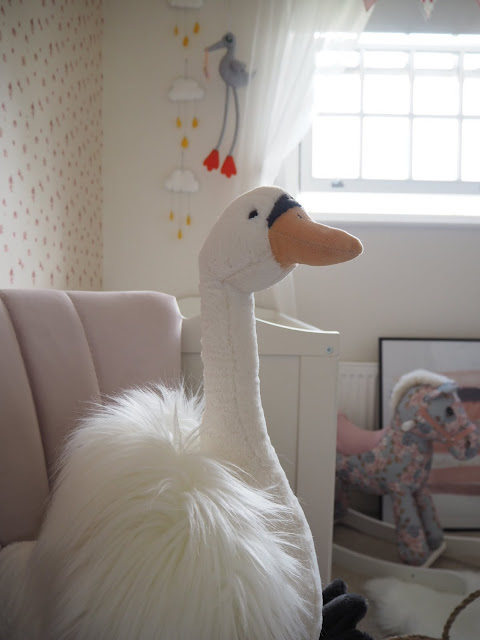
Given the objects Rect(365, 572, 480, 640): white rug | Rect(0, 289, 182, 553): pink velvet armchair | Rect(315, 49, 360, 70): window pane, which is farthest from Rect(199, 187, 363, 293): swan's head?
Rect(315, 49, 360, 70): window pane

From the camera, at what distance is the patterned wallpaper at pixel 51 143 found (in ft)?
4.62

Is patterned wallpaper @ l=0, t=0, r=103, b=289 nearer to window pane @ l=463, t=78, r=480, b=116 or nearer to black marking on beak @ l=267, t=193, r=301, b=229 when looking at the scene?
black marking on beak @ l=267, t=193, r=301, b=229

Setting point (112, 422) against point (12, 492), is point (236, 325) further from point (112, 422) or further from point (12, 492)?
point (12, 492)

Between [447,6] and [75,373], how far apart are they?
6.80 feet

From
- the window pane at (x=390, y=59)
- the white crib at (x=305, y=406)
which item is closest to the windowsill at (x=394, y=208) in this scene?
the window pane at (x=390, y=59)

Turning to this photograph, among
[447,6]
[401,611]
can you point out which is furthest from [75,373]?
[447,6]

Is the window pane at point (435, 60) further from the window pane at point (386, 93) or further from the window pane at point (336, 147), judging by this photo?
the window pane at point (336, 147)

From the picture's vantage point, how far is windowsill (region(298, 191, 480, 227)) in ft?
7.52

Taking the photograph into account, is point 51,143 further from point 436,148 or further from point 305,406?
point 436,148

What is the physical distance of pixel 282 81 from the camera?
7.14 feet

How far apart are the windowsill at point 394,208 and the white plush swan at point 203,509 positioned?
60.9 inches

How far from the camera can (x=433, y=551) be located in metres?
1.92

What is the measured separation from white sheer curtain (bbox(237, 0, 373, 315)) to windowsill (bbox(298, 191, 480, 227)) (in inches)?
11.1

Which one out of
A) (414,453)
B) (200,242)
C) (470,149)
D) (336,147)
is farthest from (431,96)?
(414,453)
